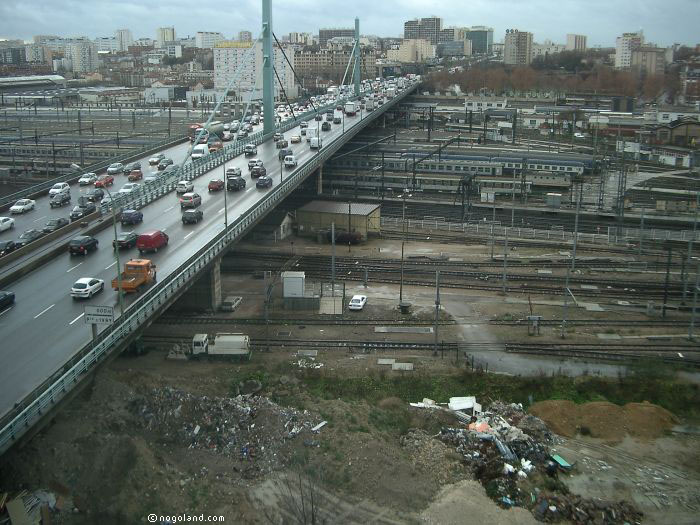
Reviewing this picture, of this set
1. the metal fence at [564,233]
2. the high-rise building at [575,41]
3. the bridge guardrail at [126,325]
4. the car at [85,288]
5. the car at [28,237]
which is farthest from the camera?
the high-rise building at [575,41]

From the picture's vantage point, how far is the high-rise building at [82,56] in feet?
311

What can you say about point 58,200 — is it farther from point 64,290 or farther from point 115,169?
point 64,290

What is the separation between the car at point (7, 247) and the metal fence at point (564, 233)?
13139 millimetres

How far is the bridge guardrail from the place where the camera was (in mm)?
7961

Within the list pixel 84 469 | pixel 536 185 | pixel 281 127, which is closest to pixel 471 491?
pixel 84 469

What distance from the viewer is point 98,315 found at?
997cm

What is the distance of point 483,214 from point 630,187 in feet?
27.1

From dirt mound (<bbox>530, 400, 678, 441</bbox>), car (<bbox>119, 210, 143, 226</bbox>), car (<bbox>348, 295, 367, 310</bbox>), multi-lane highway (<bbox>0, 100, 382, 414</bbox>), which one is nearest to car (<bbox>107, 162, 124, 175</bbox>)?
multi-lane highway (<bbox>0, 100, 382, 414</bbox>)

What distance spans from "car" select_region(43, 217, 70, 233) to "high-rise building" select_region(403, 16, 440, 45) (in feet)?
519

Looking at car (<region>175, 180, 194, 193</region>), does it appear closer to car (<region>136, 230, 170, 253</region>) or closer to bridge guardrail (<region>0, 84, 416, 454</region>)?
bridge guardrail (<region>0, 84, 416, 454</region>)

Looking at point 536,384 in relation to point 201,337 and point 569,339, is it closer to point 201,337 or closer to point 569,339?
point 569,339

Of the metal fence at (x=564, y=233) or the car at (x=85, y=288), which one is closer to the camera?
the car at (x=85, y=288)

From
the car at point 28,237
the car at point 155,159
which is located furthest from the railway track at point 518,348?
the car at point 155,159

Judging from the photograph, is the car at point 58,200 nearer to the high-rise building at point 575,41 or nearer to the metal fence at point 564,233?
the metal fence at point 564,233
